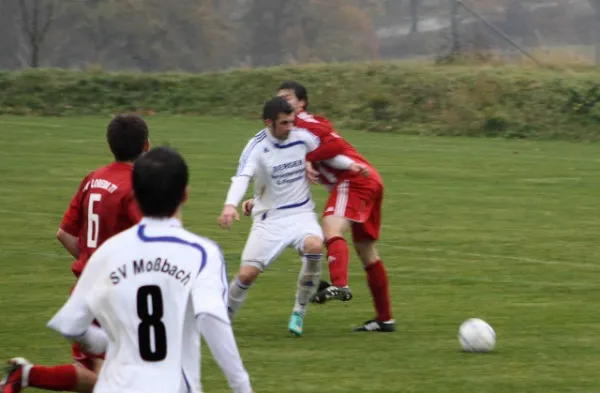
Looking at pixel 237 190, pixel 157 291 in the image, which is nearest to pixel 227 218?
pixel 237 190

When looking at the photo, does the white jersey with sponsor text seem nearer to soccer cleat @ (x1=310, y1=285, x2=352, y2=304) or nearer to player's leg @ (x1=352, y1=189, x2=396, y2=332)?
soccer cleat @ (x1=310, y1=285, x2=352, y2=304)

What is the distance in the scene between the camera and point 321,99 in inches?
1251

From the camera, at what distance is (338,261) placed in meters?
9.46

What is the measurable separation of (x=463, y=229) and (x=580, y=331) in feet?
20.4

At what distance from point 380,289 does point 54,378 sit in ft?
12.5

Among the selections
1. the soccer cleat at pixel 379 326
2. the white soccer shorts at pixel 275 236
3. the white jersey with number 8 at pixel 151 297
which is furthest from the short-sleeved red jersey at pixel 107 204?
the soccer cleat at pixel 379 326

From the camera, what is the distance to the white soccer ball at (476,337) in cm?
880

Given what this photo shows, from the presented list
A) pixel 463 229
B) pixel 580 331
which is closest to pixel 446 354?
pixel 580 331

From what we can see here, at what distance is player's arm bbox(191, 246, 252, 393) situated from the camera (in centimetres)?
454

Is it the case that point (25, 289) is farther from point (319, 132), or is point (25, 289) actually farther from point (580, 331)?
point (580, 331)

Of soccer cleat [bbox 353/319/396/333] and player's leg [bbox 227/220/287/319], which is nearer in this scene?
player's leg [bbox 227/220/287/319]

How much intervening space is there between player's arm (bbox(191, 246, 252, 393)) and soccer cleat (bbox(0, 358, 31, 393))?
170 centimetres

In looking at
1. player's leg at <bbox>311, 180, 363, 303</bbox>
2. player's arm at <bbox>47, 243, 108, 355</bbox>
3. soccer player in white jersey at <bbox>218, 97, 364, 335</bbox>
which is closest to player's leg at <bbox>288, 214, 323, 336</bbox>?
soccer player in white jersey at <bbox>218, 97, 364, 335</bbox>

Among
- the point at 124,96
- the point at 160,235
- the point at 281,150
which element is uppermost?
the point at 160,235
